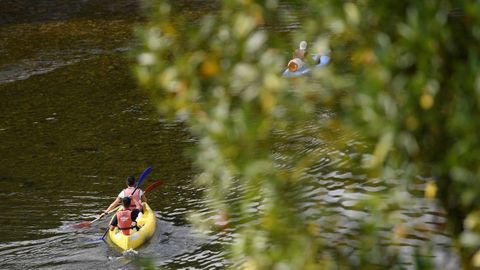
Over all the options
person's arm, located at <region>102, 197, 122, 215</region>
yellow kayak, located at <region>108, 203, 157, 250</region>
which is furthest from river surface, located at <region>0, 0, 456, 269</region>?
person's arm, located at <region>102, 197, 122, 215</region>

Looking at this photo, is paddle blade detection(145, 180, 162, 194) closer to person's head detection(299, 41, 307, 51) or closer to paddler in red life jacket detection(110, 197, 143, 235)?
paddler in red life jacket detection(110, 197, 143, 235)

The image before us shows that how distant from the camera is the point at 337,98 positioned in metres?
3.44

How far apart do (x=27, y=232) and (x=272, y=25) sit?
35.9 feet

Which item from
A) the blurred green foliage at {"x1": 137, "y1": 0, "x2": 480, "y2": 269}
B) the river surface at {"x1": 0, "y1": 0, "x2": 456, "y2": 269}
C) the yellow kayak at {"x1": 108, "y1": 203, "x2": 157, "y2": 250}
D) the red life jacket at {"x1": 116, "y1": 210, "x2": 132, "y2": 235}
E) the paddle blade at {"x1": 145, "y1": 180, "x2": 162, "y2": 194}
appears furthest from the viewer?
the paddle blade at {"x1": 145, "y1": 180, "x2": 162, "y2": 194}

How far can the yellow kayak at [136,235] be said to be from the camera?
13.0m

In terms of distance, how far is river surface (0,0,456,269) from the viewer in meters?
12.5

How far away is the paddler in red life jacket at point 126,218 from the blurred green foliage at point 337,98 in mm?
9538

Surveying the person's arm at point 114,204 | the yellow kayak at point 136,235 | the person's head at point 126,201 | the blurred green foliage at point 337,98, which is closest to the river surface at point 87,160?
the yellow kayak at point 136,235

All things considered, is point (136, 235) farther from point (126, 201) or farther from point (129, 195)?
point (129, 195)

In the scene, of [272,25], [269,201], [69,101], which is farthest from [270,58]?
[69,101]

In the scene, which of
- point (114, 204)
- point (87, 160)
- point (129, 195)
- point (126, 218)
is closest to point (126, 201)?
point (126, 218)

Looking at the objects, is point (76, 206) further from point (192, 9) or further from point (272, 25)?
point (192, 9)

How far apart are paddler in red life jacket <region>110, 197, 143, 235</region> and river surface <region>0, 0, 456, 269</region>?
400 millimetres

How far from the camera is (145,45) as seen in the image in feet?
12.1
